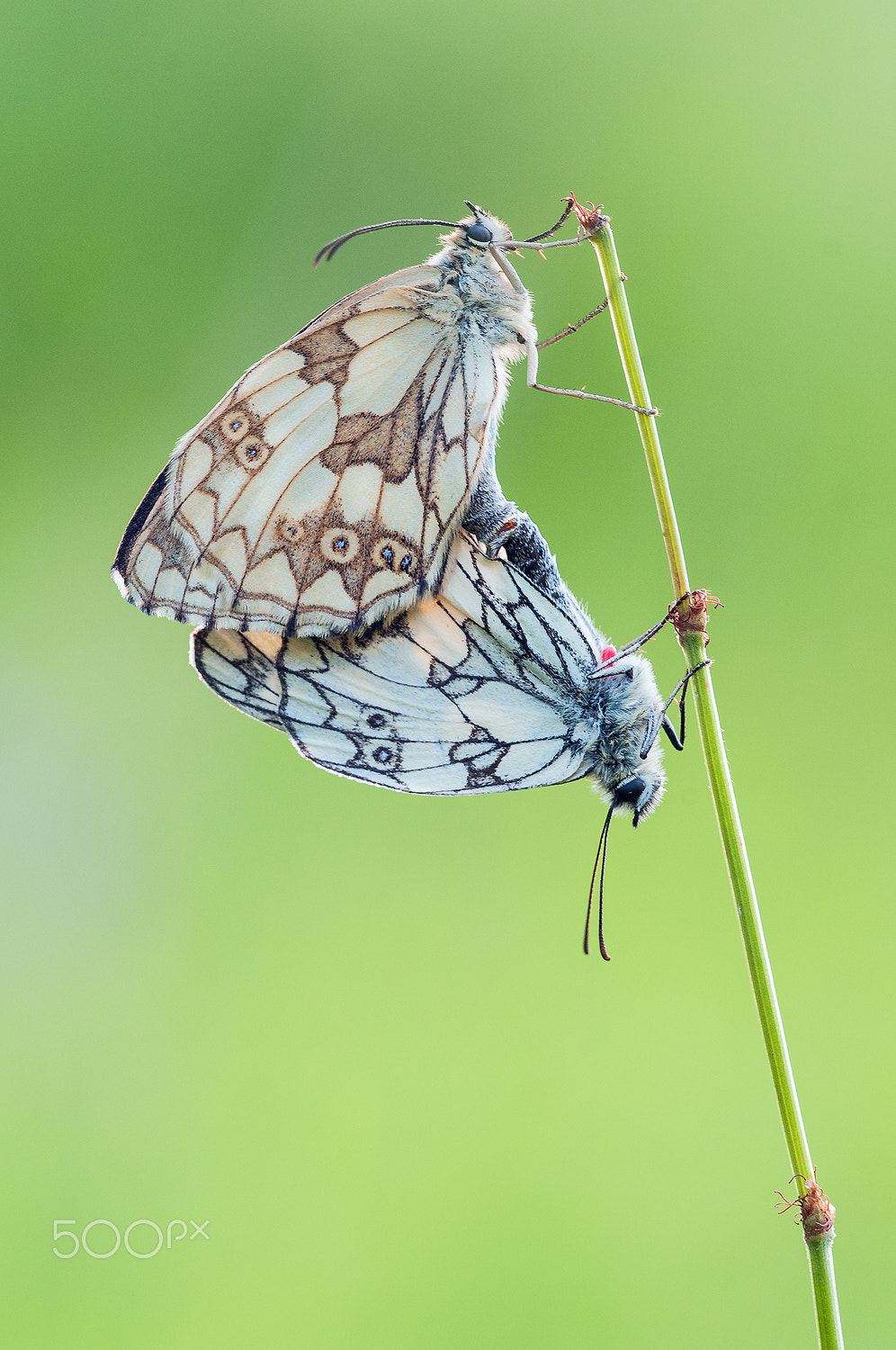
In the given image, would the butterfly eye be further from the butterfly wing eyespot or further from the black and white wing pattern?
the butterfly wing eyespot

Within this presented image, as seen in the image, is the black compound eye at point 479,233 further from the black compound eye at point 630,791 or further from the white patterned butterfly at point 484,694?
the black compound eye at point 630,791

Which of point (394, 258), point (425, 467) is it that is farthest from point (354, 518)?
point (394, 258)

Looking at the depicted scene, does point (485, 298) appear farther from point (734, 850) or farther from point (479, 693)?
point (734, 850)

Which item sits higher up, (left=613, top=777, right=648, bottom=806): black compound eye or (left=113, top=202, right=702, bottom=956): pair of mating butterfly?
(left=113, top=202, right=702, bottom=956): pair of mating butterfly

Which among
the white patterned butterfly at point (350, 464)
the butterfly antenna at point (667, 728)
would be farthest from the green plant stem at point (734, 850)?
the white patterned butterfly at point (350, 464)

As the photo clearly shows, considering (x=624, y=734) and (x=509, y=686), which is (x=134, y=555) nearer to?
(x=509, y=686)

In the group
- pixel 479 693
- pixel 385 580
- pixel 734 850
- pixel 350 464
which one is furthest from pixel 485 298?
pixel 734 850

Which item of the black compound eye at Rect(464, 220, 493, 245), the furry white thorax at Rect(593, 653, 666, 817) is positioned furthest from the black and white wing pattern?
the black compound eye at Rect(464, 220, 493, 245)
